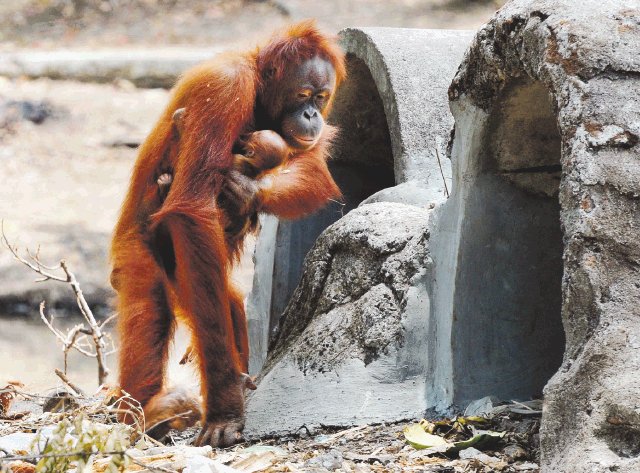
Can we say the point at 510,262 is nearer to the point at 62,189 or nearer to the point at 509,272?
the point at 509,272

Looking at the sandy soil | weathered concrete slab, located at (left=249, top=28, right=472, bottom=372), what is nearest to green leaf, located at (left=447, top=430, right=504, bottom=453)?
weathered concrete slab, located at (left=249, top=28, right=472, bottom=372)

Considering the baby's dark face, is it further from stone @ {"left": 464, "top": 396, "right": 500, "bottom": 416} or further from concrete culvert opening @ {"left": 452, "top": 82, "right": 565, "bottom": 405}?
stone @ {"left": 464, "top": 396, "right": 500, "bottom": 416}

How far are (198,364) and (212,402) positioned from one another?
0.59ft

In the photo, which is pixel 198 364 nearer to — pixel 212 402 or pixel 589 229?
pixel 212 402

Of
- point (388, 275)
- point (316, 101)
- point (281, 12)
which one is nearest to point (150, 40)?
point (281, 12)

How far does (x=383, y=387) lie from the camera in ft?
11.6

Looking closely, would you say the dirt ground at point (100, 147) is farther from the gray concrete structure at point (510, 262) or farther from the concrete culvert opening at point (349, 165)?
the concrete culvert opening at point (349, 165)

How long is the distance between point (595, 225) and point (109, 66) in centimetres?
1097

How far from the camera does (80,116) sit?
12.1 metres

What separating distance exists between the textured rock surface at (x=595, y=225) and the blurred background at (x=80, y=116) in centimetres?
267

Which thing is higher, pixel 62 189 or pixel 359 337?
pixel 359 337

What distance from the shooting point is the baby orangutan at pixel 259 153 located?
3979mm

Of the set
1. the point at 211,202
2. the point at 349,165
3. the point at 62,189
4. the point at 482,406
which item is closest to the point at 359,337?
the point at 482,406

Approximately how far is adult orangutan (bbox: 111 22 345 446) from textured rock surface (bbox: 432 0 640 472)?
152 cm
